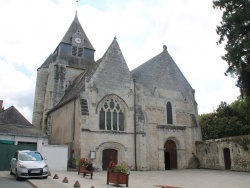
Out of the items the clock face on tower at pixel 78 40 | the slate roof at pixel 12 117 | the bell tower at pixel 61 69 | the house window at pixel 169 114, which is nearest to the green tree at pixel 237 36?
the house window at pixel 169 114

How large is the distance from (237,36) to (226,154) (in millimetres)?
12674

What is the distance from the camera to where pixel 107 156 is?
2244 centimetres

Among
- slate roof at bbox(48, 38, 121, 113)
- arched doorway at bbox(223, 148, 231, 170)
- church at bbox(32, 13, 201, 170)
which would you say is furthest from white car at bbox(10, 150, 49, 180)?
arched doorway at bbox(223, 148, 231, 170)

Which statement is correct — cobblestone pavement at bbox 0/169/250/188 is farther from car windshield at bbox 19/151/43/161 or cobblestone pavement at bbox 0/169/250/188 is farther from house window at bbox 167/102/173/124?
house window at bbox 167/102/173/124

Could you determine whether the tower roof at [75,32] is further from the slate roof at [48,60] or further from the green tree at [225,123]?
the green tree at [225,123]

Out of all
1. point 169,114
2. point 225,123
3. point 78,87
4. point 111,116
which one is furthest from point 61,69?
point 225,123

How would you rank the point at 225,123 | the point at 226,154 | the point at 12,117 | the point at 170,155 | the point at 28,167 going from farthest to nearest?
the point at 225,123
the point at 170,155
the point at 226,154
the point at 12,117
the point at 28,167

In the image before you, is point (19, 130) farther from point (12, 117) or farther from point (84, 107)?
point (84, 107)

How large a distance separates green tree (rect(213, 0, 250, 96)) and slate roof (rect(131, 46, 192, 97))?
1004 centimetres

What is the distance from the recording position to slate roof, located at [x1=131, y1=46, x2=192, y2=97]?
1052 inches

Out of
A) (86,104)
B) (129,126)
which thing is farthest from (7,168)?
(129,126)

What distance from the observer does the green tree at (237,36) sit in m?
15.8

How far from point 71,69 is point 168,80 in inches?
488

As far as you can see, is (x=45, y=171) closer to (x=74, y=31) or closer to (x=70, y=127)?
(x=70, y=127)
